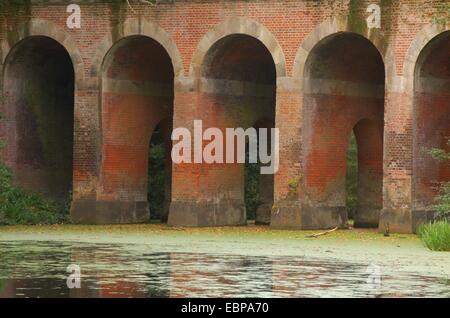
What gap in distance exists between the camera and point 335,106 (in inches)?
1443

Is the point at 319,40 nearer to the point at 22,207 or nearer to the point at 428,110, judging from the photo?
the point at 428,110

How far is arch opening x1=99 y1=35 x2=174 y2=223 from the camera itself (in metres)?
38.0

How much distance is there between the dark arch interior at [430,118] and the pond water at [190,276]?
26.7 ft

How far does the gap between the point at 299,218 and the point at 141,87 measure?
650 cm

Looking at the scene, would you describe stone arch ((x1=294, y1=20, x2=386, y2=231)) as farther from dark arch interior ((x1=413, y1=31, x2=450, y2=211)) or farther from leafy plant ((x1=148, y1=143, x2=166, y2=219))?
leafy plant ((x1=148, y1=143, x2=166, y2=219))

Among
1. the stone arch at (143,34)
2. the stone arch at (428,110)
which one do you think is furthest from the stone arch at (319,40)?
the stone arch at (143,34)

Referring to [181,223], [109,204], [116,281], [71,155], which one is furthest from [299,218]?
[116,281]

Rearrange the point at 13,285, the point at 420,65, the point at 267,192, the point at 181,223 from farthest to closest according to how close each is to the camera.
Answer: the point at 267,192 < the point at 181,223 < the point at 420,65 < the point at 13,285

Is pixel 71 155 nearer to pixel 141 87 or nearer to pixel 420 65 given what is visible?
pixel 141 87

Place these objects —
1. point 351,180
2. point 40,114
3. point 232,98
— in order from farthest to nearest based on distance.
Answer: point 351,180, point 40,114, point 232,98

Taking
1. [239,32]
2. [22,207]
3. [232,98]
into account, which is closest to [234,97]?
[232,98]

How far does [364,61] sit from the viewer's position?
121 ft

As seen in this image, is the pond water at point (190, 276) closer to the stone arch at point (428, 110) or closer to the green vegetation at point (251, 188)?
the stone arch at point (428, 110)

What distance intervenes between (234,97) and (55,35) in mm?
5219
